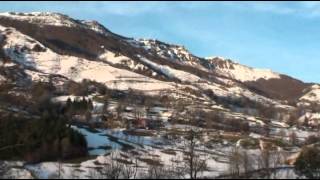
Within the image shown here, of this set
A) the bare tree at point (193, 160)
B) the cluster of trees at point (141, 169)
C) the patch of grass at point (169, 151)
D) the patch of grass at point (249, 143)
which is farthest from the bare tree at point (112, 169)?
the patch of grass at point (249, 143)

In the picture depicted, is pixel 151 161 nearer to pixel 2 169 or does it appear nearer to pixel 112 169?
pixel 112 169

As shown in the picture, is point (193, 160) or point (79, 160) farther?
point (193, 160)

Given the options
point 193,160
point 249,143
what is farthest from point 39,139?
point 249,143

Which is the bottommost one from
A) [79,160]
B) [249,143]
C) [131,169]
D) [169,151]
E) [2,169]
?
[131,169]

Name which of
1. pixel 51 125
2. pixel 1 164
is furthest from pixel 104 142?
pixel 1 164

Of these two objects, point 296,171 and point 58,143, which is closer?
point 296,171

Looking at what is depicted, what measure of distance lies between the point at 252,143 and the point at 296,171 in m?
89.7

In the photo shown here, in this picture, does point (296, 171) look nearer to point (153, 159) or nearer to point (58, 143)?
point (153, 159)

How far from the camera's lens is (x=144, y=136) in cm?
19312

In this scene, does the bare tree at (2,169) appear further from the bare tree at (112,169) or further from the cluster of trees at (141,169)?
the bare tree at (112,169)

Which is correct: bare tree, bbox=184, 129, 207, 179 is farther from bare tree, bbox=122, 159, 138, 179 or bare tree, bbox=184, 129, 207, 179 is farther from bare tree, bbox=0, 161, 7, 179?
bare tree, bbox=0, 161, 7, 179

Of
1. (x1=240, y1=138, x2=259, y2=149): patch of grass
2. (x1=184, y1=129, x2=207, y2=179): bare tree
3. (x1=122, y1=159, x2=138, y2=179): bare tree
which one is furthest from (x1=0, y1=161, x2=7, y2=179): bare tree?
(x1=240, y1=138, x2=259, y2=149): patch of grass

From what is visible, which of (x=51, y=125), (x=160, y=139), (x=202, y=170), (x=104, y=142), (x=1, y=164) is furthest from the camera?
(x=160, y=139)

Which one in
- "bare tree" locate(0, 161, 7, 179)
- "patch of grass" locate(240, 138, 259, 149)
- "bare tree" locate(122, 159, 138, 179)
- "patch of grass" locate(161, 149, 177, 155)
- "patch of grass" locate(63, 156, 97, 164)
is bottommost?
"bare tree" locate(122, 159, 138, 179)
